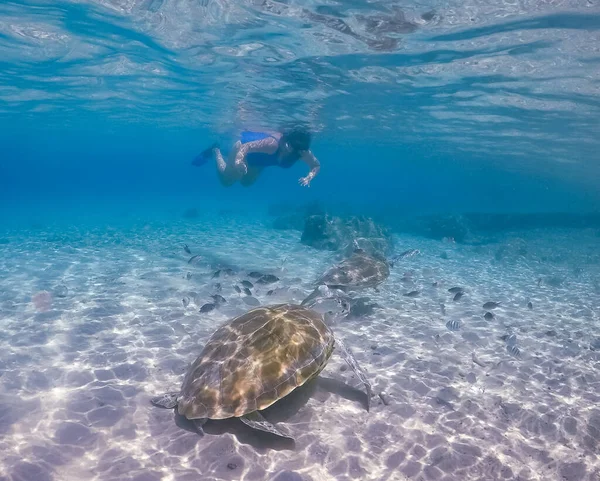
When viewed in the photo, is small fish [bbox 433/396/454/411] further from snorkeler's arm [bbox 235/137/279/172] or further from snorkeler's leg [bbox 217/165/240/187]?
snorkeler's leg [bbox 217/165/240/187]

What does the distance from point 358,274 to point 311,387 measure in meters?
5.13

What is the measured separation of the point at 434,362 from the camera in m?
8.99

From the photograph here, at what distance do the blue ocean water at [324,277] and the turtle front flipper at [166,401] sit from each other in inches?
8.4

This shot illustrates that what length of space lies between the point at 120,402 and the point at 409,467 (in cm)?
509

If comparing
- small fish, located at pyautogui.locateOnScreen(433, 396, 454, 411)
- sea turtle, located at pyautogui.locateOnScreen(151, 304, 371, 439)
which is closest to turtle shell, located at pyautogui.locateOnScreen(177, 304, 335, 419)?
sea turtle, located at pyautogui.locateOnScreen(151, 304, 371, 439)

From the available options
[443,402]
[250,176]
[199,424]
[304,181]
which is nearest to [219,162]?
[250,176]

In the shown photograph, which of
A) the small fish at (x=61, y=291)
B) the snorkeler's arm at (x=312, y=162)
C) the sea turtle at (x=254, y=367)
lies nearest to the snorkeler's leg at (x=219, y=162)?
the snorkeler's arm at (x=312, y=162)

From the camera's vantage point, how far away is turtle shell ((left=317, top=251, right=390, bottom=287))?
11.7m

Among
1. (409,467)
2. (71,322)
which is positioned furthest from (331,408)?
(71,322)

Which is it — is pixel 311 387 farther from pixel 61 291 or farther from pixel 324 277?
pixel 61 291

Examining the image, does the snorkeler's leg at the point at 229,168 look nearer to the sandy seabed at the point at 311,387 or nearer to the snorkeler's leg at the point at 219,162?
the snorkeler's leg at the point at 219,162

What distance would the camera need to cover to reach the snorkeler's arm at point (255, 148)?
15758 millimetres

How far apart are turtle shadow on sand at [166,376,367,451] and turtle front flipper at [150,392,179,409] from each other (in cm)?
24

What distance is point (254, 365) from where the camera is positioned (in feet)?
18.9
